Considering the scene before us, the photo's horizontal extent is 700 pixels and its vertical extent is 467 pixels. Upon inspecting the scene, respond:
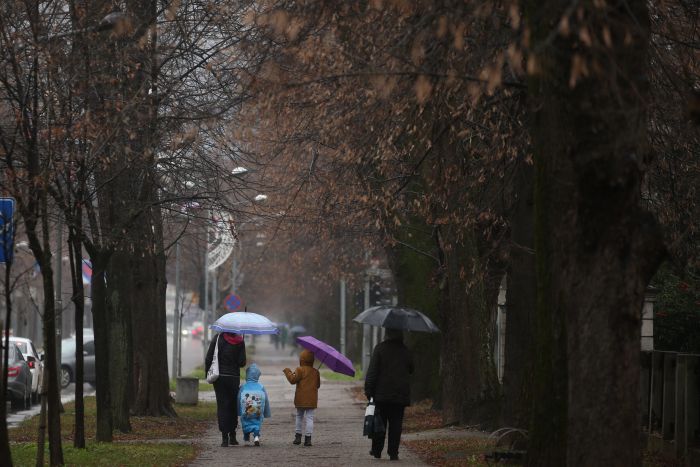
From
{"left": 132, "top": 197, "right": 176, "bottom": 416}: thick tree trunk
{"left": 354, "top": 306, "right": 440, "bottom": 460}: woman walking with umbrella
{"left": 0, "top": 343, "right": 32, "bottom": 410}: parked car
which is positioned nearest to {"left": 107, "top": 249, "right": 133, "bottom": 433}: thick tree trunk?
{"left": 132, "top": 197, "right": 176, "bottom": 416}: thick tree trunk

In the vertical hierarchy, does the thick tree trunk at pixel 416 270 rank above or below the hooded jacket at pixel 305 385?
above

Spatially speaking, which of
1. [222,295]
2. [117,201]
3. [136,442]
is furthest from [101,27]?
[222,295]

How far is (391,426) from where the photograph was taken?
1508cm

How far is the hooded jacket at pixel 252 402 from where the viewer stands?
1695 cm

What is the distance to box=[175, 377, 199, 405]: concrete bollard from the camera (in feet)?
91.5

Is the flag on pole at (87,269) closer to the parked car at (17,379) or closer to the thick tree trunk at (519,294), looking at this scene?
the parked car at (17,379)

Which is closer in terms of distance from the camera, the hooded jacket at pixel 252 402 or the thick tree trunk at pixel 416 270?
the hooded jacket at pixel 252 402

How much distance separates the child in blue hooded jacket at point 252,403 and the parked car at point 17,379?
446 inches

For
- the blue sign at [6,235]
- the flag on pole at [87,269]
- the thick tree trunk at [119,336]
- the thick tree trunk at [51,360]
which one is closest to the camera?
the blue sign at [6,235]

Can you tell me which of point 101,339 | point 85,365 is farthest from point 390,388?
point 85,365

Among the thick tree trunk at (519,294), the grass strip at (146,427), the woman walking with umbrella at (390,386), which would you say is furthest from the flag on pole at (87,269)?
the thick tree trunk at (519,294)

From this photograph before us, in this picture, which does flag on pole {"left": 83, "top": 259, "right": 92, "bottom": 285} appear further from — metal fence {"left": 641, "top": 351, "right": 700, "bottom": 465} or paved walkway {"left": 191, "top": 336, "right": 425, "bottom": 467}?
metal fence {"left": 641, "top": 351, "right": 700, "bottom": 465}

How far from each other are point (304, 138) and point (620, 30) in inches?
450

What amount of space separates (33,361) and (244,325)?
46.1ft
